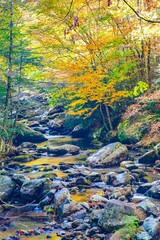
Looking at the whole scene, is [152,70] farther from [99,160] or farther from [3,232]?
[3,232]

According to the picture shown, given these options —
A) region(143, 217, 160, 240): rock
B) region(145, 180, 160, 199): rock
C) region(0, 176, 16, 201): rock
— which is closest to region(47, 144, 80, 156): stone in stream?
region(0, 176, 16, 201): rock

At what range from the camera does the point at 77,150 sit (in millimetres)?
13836

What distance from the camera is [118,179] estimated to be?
8570 millimetres

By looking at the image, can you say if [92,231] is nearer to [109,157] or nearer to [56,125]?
[109,157]

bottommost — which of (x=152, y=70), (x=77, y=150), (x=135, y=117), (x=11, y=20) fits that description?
(x=77, y=150)

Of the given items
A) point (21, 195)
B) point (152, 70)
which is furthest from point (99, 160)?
point (152, 70)

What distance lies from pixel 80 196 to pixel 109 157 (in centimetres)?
338

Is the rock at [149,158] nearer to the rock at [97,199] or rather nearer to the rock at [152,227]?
the rock at [97,199]

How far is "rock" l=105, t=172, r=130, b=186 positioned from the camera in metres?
8.41

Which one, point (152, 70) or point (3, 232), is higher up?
point (152, 70)

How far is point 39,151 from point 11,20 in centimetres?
603

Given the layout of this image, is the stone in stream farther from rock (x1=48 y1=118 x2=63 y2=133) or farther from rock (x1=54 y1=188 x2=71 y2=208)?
rock (x1=48 y1=118 x2=63 y2=133)

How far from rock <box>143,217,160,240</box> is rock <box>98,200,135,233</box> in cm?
40

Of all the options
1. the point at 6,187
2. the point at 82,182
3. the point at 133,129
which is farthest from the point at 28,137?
the point at 6,187
